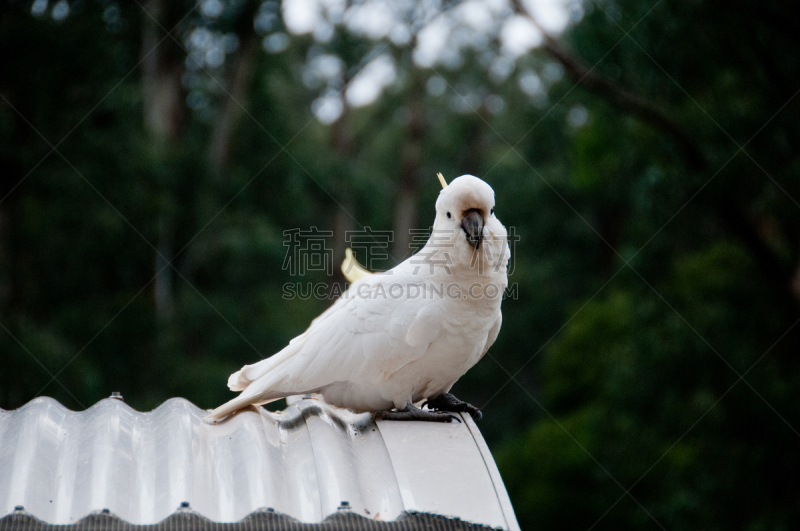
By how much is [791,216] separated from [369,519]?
4675mm

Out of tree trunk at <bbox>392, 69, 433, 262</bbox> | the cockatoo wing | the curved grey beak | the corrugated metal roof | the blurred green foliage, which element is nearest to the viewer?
the corrugated metal roof

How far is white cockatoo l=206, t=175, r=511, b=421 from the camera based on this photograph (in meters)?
2.68

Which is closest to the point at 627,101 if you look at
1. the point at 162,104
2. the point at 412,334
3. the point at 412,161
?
the point at 412,334

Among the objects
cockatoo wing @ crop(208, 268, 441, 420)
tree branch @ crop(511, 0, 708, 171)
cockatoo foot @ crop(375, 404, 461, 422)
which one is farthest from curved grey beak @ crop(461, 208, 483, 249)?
tree branch @ crop(511, 0, 708, 171)

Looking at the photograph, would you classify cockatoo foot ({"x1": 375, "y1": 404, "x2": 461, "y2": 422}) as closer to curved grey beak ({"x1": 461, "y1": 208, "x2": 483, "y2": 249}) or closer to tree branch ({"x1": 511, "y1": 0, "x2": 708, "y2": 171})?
curved grey beak ({"x1": 461, "y1": 208, "x2": 483, "y2": 249})

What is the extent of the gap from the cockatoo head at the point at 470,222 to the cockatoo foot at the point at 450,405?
65 cm

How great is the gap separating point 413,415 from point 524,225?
13.0m

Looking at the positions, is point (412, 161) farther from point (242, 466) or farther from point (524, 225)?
point (242, 466)

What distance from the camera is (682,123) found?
587 centimetres

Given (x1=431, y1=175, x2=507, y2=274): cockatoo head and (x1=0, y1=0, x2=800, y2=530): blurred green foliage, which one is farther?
(x1=0, y1=0, x2=800, y2=530): blurred green foliage

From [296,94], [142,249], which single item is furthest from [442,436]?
[296,94]

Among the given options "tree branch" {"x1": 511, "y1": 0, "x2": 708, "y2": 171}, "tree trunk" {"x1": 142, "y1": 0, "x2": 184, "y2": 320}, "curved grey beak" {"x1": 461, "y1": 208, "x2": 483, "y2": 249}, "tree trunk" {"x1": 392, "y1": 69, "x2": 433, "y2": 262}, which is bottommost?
"tree trunk" {"x1": 142, "y1": 0, "x2": 184, "y2": 320}

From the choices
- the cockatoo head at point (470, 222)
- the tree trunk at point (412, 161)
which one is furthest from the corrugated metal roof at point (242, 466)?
the tree trunk at point (412, 161)

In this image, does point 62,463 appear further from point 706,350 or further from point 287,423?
point 706,350
